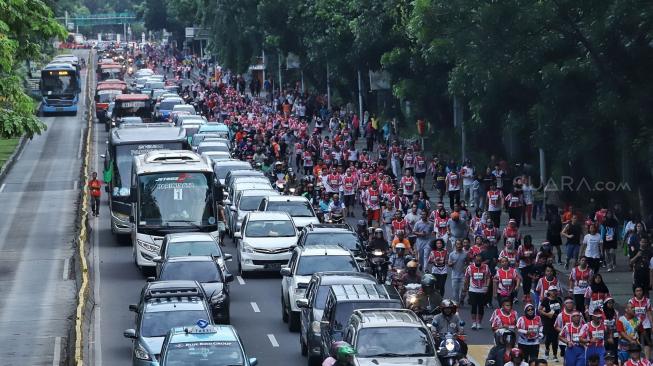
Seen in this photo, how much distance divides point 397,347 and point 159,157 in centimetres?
1912

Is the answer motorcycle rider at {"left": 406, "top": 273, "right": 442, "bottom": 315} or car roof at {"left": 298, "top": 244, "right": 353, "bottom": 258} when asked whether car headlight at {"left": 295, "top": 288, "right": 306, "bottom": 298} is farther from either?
motorcycle rider at {"left": 406, "top": 273, "right": 442, "bottom": 315}

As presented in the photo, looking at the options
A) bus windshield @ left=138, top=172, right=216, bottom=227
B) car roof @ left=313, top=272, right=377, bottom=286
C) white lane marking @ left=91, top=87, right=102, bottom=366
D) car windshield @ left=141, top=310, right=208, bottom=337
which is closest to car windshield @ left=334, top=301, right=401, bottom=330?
car roof @ left=313, top=272, right=377, bottom=286

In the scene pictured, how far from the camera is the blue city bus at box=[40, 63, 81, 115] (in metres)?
94.6

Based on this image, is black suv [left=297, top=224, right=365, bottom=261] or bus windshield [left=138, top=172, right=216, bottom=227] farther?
bus windshield [left=138, top=172, right=216, bottom=227]

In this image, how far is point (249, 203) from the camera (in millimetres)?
44125

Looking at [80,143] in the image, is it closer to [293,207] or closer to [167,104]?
[167,104]

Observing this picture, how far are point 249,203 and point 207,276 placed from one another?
12.9 meters

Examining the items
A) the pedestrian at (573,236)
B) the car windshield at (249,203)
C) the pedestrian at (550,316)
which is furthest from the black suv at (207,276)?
the car windshield at (249,203)

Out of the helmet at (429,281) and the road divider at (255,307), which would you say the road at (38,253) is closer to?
the road divider at (255,307)

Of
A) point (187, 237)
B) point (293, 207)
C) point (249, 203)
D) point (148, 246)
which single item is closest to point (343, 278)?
point (187, 237)

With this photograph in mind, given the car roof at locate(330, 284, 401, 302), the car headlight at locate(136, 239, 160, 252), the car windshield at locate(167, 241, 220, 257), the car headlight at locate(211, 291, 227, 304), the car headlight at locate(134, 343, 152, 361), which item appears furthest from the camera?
the car headlight at locate(136, 239, 160, 252)

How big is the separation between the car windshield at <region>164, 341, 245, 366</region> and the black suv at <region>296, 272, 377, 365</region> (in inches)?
147

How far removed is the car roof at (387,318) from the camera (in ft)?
74.9

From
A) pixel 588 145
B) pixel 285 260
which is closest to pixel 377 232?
pixel 285 260
